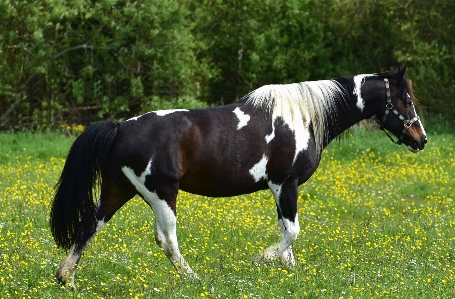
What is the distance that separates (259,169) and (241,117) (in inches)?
23.4

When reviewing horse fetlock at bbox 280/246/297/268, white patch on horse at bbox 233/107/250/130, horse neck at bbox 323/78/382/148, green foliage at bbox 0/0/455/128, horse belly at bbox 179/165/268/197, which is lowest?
green foliage at bbox 0/0/455/128

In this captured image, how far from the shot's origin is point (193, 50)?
26078 mm

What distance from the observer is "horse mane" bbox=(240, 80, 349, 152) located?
934 centimetres

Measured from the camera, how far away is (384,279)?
8766 millimetres

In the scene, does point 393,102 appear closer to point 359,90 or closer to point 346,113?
point 359,90

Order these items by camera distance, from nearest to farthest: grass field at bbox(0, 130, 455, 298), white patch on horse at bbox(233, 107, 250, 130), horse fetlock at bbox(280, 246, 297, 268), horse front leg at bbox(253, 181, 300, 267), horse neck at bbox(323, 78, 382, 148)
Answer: grass field at bbox(0, 130, 455, 298)
white patch on horse at bbox(233, 107, 250, 130)
horse front leg at bbox(253, 181, 300, 267)
horse fetlock at bbox(280, 246, 297, 268)
horse neck at bbox(323, 78, 382, 148)

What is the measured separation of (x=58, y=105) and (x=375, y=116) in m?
13.8

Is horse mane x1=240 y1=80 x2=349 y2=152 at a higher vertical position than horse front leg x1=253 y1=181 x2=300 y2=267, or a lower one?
higher


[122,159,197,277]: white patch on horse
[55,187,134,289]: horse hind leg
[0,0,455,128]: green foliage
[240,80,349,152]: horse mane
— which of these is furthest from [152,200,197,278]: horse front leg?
[0,0,455,128]: green foliage

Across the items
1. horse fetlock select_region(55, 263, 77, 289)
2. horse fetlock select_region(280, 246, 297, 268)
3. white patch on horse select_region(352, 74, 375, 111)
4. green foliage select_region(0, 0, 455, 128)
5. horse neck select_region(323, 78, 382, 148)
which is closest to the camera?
horse fetlock select_region(55, 263, 77, 289)

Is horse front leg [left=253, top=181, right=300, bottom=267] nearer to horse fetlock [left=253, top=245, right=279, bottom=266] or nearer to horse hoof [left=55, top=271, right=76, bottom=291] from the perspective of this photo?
horse fetlock [left=253, top=245, right=279, bottom=266]

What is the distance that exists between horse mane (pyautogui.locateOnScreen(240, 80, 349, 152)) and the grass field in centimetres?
153

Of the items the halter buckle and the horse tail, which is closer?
the horse tail

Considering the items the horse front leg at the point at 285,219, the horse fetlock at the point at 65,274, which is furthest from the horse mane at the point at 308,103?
the horse fetlock at the point at 65,274
